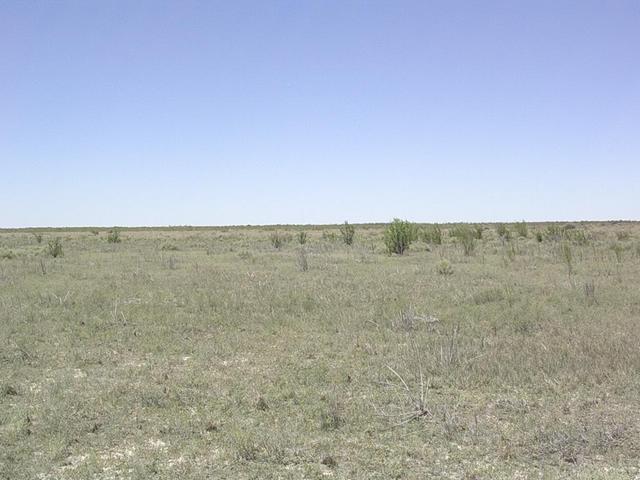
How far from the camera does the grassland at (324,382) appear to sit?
539 cm

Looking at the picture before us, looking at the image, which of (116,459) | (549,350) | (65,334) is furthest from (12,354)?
(549,350)

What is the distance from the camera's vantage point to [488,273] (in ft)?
58.9

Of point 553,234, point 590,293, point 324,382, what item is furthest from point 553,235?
point 324,382

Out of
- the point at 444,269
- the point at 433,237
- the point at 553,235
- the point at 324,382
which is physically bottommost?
the point at 324,382

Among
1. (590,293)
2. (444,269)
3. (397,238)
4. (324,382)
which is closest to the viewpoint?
(324,382)

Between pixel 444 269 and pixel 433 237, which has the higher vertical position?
pixel 433 237

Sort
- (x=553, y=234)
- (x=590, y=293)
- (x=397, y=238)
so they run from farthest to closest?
(x=553, y=234)
(x=397, y=238)
(x=590, y=293)

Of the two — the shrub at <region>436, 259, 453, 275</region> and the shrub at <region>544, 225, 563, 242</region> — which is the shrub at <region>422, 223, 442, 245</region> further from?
the shrub at <region>436, 259, 453, 275</region>

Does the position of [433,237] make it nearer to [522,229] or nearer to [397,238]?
[397,238]

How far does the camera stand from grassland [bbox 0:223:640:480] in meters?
5.39

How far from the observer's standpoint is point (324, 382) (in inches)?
306

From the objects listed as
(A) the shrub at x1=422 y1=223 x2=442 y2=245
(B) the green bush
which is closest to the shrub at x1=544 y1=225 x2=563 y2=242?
(B) the green bush

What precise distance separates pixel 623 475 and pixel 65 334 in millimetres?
9087

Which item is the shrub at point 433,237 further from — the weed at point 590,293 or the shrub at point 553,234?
the weed at point 590,293
